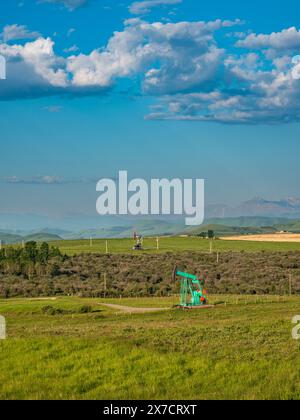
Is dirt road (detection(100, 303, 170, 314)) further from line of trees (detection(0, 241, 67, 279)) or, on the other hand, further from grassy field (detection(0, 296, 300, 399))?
line of trees (detection(0, 241, 67, 279))

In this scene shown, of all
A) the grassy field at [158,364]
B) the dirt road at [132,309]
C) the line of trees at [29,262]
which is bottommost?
the dirt road at [132,309]

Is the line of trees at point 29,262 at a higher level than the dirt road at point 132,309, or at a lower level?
higher

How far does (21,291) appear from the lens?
69.7m

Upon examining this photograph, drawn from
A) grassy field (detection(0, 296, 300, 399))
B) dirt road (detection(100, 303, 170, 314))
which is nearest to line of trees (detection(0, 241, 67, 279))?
dirt road (detection(100, 303, 170, 314))

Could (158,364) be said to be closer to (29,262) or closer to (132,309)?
(132,309)

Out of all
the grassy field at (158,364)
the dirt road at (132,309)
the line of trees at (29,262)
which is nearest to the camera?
the grassy field at (158,364)

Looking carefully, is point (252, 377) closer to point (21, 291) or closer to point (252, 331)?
point (252, 331)

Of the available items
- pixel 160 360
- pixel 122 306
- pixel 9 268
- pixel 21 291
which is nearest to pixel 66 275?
→ pixel 9 268

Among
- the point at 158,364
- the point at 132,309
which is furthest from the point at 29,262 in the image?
the point at 158,364

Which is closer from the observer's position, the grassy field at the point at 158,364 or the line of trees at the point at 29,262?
the grassy field at the point at 158,364

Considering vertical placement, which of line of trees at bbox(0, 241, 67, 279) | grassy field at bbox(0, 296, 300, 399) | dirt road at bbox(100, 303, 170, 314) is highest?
line of trees at bbox(0, 241, 67, 279)

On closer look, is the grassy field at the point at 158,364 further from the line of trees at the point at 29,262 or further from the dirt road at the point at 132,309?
the line of trees at the point at 29,262

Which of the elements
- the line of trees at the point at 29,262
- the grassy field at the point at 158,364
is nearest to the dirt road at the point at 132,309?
the grassy field at the point at 158,364

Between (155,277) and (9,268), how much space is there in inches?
851
